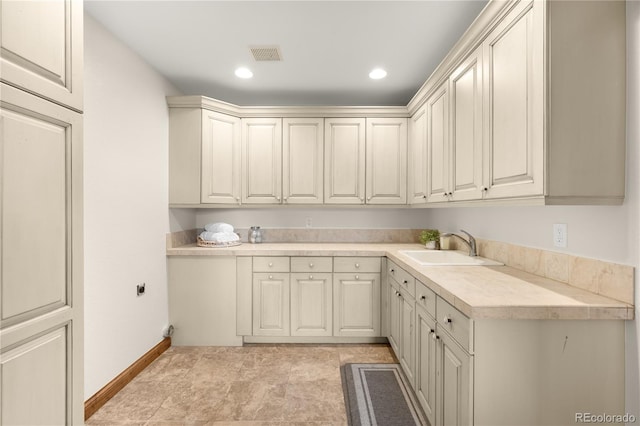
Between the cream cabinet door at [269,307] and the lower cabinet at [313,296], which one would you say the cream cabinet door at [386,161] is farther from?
the cream cabinet door at [269,307]

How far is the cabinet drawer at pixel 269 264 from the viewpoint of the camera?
298cm

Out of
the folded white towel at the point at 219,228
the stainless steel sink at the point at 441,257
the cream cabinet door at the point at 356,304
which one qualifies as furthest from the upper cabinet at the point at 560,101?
the folded white towel at the point at 219,228

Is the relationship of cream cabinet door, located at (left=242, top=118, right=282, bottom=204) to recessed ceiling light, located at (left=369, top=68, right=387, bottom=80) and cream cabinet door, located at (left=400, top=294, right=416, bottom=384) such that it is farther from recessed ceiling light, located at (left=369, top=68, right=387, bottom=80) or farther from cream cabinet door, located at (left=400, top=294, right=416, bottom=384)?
cream cabinet door, located at (left=400, top=294, right=416, bottom=384)

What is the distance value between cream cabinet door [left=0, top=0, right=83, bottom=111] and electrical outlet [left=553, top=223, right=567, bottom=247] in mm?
2153

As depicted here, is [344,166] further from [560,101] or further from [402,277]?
[560,101]

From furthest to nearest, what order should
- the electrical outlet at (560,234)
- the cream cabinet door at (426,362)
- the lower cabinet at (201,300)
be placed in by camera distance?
1. the lower cabinet at (201,300)
2. the cream cabinet door at (426,362)
3. the electrical outlet at (560,234)

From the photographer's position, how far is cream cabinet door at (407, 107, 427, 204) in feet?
9.08

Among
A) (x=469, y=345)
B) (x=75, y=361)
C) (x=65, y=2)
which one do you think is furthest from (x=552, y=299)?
(x=65, y=2)

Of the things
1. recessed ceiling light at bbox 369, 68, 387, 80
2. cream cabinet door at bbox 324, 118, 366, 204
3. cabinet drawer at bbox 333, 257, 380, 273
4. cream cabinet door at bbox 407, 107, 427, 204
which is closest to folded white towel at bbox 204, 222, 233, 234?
cream cabinet door at bbox 324, 118, 366, 204

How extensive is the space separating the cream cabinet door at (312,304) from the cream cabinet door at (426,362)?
1.13 metres

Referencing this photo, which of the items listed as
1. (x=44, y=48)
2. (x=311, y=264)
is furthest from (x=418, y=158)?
(x=44, y=48)

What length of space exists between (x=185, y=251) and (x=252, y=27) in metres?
1.97

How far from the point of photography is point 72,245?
1.06 m

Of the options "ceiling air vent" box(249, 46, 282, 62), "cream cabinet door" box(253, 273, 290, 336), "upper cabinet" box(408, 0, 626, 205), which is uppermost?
"ceiling air vent" box(249, 46, 282, 62)
